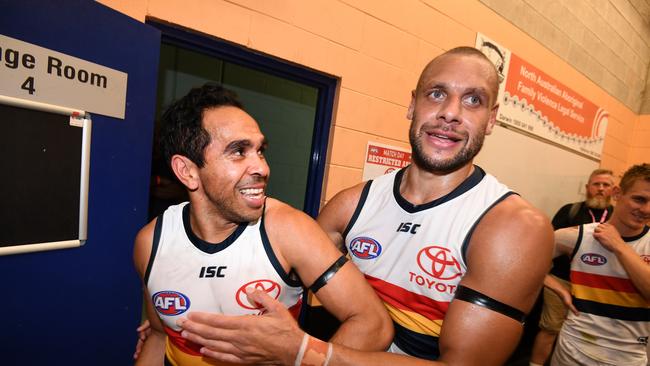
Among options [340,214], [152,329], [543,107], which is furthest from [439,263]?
[543,107]

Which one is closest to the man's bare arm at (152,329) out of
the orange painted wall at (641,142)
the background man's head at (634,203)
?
the background man's head at (634,203)

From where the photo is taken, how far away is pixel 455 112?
1167mm

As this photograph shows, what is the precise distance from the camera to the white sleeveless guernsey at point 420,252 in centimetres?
110

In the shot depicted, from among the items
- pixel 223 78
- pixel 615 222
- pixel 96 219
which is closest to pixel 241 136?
pixel 96 219

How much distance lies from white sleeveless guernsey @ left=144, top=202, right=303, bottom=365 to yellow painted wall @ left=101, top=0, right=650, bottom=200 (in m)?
1.18

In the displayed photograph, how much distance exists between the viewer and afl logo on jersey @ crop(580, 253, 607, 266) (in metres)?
2.09

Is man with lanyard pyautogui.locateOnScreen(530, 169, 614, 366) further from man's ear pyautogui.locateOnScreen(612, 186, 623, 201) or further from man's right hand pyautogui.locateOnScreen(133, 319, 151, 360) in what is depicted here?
man's right hand pyautogui.locateOnScreen(133, 319, 151, 360)

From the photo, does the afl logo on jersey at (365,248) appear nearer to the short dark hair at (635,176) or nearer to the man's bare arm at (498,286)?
the man's bare arm at (498,286)

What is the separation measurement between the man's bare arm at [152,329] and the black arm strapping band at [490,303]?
1157 mm

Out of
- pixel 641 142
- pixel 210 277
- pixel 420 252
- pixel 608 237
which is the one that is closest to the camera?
pixel 420 252

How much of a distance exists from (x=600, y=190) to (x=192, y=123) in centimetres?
375

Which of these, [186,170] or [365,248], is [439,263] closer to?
[365,248]

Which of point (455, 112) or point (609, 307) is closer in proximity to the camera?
point (455, 112)

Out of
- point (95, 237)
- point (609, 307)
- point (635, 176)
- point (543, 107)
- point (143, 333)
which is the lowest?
point (143, 333)
